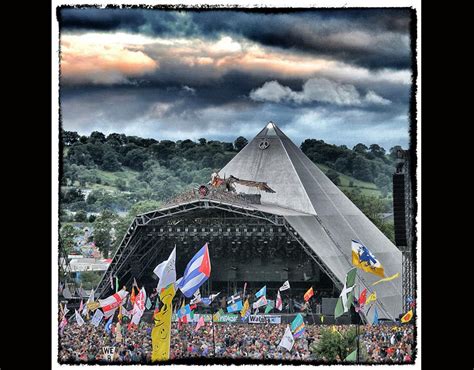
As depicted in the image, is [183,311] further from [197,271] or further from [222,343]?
[197,271]

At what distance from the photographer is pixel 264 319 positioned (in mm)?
44781

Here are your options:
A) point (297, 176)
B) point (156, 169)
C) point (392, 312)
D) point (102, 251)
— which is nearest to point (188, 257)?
point (297, 176)

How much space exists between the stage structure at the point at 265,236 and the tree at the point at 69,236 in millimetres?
21695

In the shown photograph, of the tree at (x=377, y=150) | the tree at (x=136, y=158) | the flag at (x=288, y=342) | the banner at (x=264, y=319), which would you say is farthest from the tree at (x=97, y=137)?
the flag at (x=288, y=342)

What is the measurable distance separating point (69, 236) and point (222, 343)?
Answer: 40033mm

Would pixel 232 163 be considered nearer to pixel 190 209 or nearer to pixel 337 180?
pixel 190 209

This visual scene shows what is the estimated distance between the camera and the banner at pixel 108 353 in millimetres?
35047

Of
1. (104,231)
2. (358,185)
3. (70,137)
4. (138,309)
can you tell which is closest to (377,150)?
(358,185)

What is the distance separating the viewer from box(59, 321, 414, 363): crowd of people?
3400 centimetres

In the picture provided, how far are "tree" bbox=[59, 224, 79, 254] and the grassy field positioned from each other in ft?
60.1

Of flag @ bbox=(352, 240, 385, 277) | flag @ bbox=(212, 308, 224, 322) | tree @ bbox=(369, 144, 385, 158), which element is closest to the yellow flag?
flag @ bbox=(352, 240, 385, 277)

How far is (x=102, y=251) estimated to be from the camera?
7494 centimetres

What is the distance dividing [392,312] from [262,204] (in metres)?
8.76

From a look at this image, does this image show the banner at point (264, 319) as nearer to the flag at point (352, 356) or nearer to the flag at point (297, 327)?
the flag at point (297, 327)
